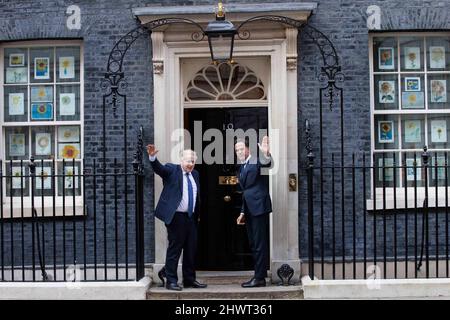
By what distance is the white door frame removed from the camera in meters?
9.62

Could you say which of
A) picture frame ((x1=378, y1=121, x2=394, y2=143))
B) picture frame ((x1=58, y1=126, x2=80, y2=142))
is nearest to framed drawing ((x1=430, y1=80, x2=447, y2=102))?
picture frame ((x1=378, y1=121, x2=394, y2=143))

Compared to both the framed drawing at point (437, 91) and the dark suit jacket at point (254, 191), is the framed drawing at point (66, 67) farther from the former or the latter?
the framed drawing at point (437, 91)

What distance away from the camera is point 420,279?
8656mm

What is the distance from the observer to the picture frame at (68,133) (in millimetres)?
10180

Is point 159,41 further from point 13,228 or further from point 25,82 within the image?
point 13,228

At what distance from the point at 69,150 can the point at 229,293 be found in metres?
3.17

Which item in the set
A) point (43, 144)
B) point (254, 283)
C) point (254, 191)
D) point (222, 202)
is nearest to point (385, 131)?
point (254, 191)

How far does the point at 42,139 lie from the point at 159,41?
7.12 ft

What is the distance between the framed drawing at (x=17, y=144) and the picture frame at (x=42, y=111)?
331 millimetres

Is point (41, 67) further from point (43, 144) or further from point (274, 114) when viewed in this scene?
point (274, 114)

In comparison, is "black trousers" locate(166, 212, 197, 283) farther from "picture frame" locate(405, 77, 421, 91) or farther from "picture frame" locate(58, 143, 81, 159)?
"picture frame" locate(405, 77, 421, 91)

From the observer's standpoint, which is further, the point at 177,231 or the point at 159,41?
the point at 159,41

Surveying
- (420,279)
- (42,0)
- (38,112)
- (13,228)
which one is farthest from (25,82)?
(420,279)

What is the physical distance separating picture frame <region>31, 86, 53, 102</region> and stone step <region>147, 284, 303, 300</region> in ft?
10.5
